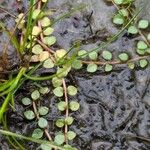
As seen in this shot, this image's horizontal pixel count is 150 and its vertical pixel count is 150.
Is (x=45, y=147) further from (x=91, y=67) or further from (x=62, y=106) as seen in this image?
(x=91, y=67)

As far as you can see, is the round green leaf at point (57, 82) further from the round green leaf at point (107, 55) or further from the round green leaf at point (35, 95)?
the round green leaf at point (107, 55)

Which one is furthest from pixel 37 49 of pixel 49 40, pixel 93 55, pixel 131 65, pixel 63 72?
pixel 131 65

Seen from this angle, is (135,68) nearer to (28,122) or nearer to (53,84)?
(53,84)

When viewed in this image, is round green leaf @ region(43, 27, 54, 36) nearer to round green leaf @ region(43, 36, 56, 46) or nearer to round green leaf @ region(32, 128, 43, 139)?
round green leaf @ region(43, 36, 56, 46)

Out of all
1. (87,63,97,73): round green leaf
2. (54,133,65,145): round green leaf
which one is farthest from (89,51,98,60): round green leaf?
(54,133,65,145): round green leaf

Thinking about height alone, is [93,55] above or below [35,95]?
above

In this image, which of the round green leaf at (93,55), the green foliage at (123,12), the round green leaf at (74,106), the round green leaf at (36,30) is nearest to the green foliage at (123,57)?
the round green leaf at (93,55)

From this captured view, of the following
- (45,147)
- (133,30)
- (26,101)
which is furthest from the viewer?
(133,30)

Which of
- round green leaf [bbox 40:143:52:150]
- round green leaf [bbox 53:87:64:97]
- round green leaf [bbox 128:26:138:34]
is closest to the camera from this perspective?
round green leaf [bbox 40:143:52:150]

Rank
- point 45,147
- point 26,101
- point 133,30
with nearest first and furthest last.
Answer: point 45,147 < point 26,101 < point 133,30

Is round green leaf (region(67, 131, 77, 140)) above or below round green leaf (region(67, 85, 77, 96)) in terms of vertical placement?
below
